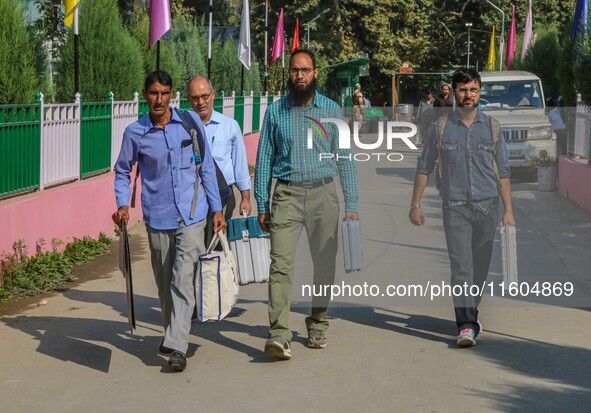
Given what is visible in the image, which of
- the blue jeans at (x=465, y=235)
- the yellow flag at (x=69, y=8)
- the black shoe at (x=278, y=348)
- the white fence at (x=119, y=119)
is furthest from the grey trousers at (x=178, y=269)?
the yellow flag at (x=69, y=8)

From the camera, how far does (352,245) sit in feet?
26.0

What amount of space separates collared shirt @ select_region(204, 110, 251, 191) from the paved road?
946 mm

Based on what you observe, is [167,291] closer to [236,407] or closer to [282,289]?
[282,289]

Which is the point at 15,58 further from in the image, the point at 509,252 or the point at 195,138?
the point at 509,252

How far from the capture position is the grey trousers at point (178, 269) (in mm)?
7473

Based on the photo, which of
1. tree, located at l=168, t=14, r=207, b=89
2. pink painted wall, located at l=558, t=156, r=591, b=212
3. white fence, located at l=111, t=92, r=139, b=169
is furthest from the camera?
tree, located at l=168, t=14, r=207, b=89

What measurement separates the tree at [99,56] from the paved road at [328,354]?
20.1 feet

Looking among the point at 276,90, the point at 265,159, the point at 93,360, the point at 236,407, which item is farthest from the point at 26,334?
the point at 276,90

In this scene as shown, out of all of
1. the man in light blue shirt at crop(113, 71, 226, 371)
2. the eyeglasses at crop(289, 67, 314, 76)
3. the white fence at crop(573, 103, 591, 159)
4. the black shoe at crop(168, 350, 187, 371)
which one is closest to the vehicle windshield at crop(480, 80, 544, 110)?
the white fence at crop(573, 103, 591, 159)

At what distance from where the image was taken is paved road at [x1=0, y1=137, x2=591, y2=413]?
6.57 m

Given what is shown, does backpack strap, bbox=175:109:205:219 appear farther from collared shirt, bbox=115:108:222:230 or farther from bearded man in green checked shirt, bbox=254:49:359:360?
bearded man in green checked shirt, bbox=254:49:359:360

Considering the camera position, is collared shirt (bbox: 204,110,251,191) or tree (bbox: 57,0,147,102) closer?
collared shirt (bbox: 204,110,251,191)

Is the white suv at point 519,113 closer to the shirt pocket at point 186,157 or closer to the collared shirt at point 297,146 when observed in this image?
the collared shirt at point 297,146

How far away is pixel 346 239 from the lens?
795cm
